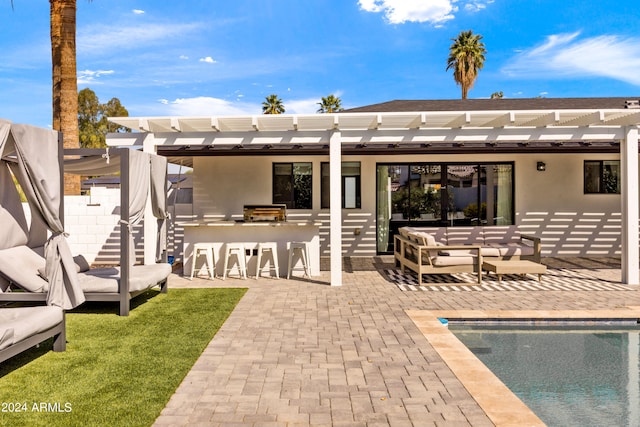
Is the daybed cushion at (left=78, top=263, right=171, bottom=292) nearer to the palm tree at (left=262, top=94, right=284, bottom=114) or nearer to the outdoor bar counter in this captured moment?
the outdoor bar counter

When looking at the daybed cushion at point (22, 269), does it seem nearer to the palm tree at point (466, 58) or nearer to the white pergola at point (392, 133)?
the white pergola at point (392, 133)

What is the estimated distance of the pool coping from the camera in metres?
3.41

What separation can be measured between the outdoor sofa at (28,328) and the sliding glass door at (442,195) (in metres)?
9.46

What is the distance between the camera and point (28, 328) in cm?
429

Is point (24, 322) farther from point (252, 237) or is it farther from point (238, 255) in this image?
point (252, 237)

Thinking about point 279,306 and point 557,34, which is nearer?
point 279,306

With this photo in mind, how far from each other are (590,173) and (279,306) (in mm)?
10639

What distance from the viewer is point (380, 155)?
12.8m

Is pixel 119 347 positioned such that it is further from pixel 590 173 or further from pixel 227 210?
pixel 590 173

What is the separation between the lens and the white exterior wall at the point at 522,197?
1287cm

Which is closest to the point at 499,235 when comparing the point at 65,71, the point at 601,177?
the point at 601,177

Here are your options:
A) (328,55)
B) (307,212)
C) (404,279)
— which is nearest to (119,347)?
(404,279)

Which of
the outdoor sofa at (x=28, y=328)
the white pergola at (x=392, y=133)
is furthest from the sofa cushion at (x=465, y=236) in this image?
the outdoor sofa at (x=28, y=328)

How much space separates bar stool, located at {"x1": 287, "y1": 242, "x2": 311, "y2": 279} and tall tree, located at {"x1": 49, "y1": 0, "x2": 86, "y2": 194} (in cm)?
690
